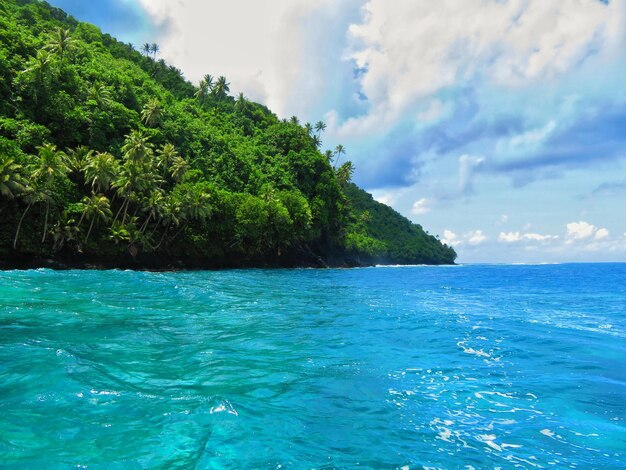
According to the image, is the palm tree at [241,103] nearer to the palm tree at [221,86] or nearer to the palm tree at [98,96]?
the palm tree at [221,86]

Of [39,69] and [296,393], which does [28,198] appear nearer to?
[39,69]

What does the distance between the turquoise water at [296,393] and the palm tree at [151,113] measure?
194 ft

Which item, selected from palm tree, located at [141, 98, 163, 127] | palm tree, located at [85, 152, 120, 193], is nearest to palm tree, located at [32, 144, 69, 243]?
palm tree, located at [85, 152, 120, 193]

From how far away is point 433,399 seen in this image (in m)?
8.06

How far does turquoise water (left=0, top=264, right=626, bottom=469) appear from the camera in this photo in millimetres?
5520

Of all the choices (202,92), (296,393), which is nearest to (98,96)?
(202,92)

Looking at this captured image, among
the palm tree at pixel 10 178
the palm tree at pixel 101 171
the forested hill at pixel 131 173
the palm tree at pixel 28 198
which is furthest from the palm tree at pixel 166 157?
the palm tree at pixel 10 178

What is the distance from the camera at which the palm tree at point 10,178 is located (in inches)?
1421

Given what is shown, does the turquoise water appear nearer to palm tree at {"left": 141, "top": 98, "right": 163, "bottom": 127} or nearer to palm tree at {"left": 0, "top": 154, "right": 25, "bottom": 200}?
Answer: palm tree at {"left": 0, "top": 154, "right": 25, "bottom": 200}

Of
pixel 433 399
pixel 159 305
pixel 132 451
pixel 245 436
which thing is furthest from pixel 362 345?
pixel 159 305

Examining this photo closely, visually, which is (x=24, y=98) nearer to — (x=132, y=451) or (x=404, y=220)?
(x=132, y=451)

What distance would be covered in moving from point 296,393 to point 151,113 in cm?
7037

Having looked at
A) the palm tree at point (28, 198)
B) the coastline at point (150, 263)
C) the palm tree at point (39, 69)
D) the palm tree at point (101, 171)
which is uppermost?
the palm tree at point (39, 69)

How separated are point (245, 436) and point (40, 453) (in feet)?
9.01
